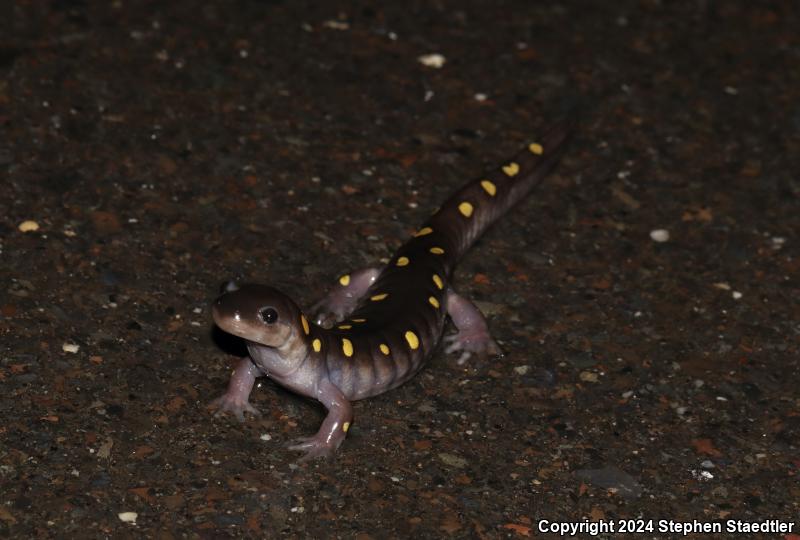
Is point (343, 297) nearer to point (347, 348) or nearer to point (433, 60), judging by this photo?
point (347, 348)

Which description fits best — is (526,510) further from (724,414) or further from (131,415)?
(131,415)

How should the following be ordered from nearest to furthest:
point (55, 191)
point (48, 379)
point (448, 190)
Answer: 1. point (48, 379)
2. point (55, 191)
3. point (448, 190)

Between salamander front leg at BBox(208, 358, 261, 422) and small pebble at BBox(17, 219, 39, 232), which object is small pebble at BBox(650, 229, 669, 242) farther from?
small pebble at BBox(17, 219, 39, 232)

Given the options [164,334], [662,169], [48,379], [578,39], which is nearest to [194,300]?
[164,334]

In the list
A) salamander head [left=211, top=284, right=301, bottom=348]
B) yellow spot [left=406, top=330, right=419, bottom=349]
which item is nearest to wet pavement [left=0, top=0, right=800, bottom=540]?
yellow spot [left=406, top=330, right=419, bottom=349]

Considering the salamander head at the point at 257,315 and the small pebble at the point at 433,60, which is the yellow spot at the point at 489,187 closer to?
the small pebble at the point at 433,60

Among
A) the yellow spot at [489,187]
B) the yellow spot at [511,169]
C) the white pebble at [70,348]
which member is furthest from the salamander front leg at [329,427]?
the yellow spot at [511,169]
